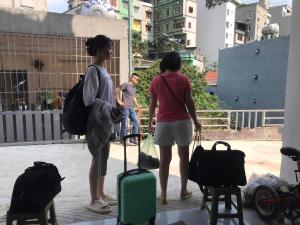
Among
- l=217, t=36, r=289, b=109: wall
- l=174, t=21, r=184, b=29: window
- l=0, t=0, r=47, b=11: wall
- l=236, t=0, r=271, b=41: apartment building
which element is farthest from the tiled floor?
l=174, t=21, r=184, b=29: window

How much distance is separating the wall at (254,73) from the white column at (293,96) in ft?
31.1

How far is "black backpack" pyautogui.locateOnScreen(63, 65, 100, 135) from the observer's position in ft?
7.68

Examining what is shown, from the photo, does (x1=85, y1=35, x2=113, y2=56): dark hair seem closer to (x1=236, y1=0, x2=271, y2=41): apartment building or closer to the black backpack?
the black backpack

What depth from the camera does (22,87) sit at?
24.7ft

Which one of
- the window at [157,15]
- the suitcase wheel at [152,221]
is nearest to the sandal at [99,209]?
the suitcase wheel at [152,221]

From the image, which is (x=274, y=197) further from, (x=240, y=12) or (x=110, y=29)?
(x=240, y=12)

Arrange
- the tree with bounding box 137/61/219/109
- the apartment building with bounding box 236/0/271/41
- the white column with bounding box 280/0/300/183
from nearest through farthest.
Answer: the white column with bounding box 280/0/300/183 < the tree with bounding box 137/61/219/109 < the apartment building with bounding box 236/0/271/41

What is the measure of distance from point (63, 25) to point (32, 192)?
6388mm

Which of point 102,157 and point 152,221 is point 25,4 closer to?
point 102,157

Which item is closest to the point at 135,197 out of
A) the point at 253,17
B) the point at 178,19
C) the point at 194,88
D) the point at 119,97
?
the point at 119,97

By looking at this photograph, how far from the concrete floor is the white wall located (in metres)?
30.8

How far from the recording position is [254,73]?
13.6 m

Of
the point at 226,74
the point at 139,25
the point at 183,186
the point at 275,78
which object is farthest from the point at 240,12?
the point at 183,186

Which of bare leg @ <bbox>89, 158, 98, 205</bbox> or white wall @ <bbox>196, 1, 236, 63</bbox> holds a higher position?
white wall @ <bbox>196, 1, 236, 63</bbox>
